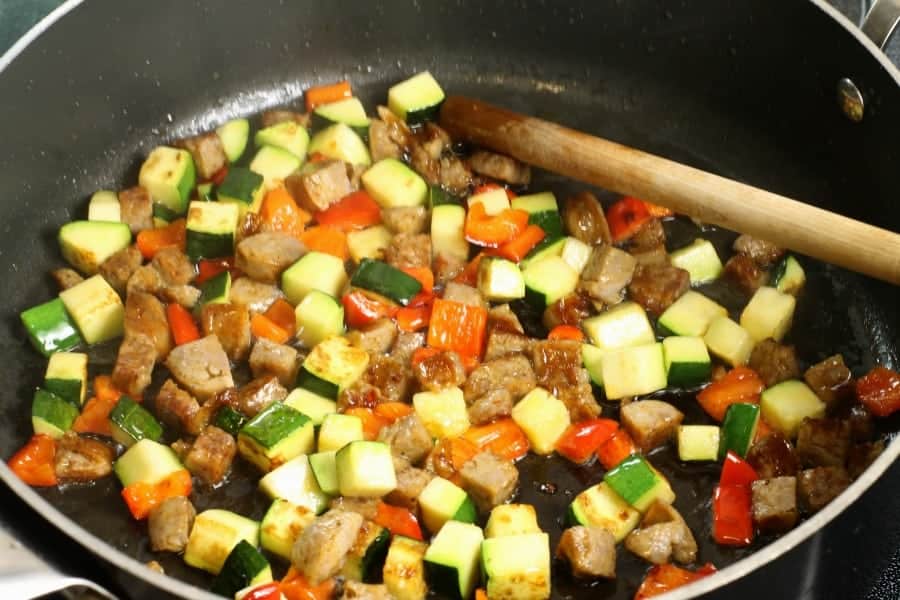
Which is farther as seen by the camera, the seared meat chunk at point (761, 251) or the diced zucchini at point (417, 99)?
the diced zucchini at point (417, 99)

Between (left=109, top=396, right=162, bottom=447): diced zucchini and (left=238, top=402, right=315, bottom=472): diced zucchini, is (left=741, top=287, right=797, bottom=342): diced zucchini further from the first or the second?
(left=109, top=396, right=162, bottom=447): diced zucchini

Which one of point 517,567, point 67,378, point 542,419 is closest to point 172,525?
point 67,378

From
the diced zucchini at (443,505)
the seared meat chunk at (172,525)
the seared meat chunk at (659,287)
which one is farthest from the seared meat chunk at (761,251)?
the seared meat chunk at (172,525)

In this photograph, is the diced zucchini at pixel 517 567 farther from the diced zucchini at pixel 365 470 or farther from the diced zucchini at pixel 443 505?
the diced zucchini at pixel 365 470

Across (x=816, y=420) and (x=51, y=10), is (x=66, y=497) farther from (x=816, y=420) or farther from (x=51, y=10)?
(x=816, y=420)

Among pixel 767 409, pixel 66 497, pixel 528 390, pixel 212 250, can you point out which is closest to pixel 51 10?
pixel 212 250

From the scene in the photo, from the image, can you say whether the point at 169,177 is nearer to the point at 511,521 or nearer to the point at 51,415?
the point at 51,415

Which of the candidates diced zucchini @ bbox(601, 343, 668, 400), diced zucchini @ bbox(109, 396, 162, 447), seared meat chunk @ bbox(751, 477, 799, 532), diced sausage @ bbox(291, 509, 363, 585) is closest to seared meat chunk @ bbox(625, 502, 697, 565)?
seared meat chunk @ bbox(751, 477, 799, 532)
